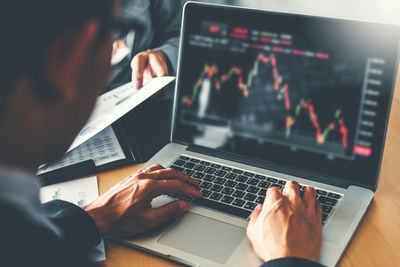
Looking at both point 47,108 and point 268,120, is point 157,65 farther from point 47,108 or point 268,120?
point 47,108

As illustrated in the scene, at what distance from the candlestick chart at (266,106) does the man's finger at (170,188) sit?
0.17 meters

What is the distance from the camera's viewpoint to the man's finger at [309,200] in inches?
29.1

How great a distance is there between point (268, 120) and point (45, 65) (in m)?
0.58

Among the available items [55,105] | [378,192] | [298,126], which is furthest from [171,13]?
[55,105]

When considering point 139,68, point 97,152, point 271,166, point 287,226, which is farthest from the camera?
point 139,68

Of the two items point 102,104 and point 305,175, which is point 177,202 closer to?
point 305,175

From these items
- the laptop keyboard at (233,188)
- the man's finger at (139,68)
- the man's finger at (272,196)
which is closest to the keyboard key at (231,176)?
the laptop keyboard at (233,188)

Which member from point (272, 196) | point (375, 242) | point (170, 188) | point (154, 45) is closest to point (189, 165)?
point (170, 188)

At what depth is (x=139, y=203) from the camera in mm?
785

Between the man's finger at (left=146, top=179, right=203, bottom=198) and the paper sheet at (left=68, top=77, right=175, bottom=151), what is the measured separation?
22 cm

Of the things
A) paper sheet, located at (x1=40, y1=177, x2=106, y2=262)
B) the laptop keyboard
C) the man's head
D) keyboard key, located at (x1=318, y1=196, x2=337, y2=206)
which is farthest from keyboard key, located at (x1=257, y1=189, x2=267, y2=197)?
the man's head

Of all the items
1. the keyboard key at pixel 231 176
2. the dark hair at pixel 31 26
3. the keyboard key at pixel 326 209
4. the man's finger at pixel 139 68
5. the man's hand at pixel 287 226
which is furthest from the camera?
the man's finger at pixel 139 68

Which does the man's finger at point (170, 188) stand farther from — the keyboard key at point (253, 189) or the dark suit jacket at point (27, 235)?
the dark suit jacket at point (27, 235)

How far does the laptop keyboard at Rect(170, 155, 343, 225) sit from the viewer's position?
80 cm
